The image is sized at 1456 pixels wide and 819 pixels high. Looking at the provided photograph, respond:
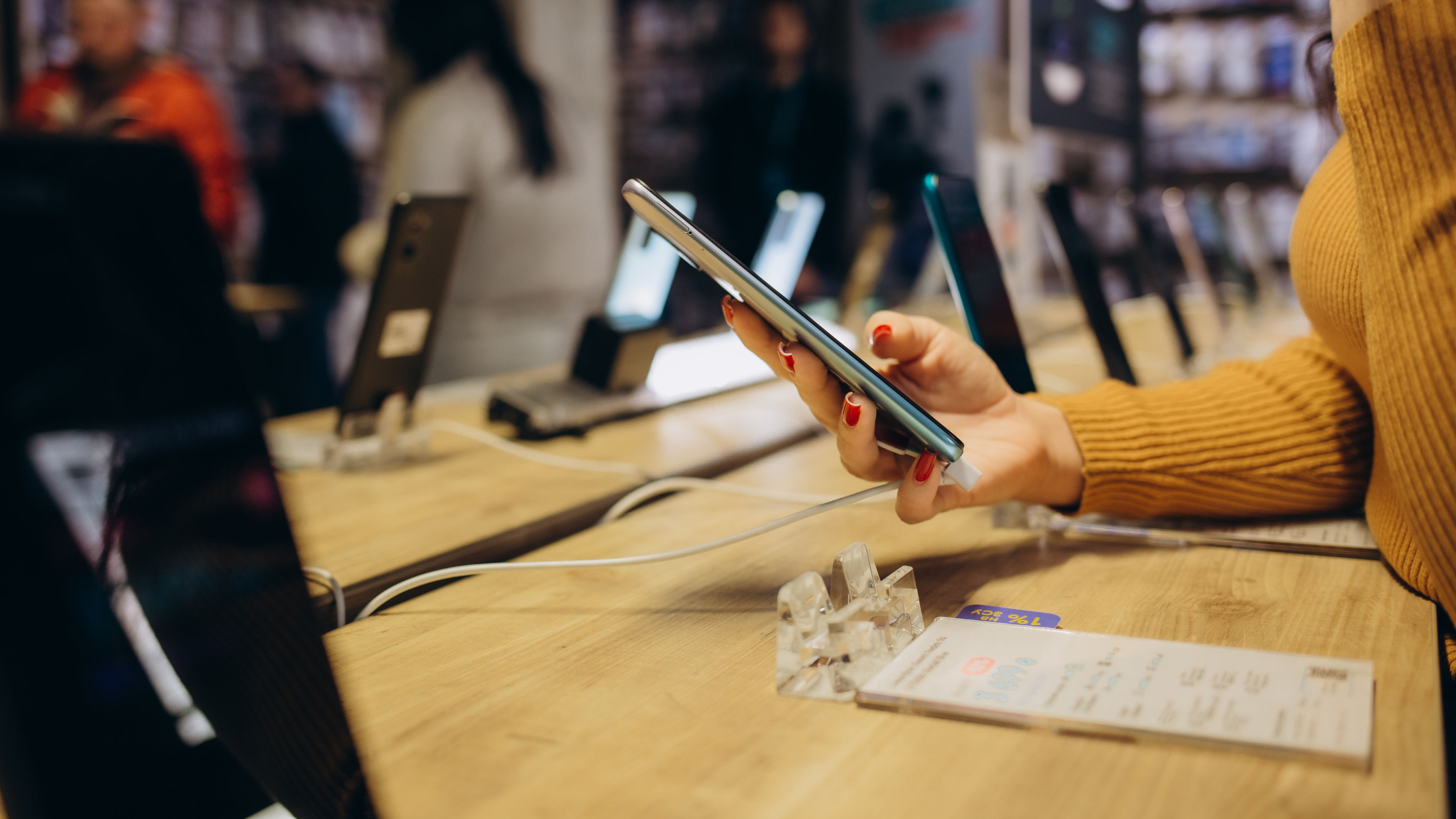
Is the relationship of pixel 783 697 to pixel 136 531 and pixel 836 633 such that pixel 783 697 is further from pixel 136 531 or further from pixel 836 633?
pixel 136 531

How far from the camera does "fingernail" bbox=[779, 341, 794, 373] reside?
61cm

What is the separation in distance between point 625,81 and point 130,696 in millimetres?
5579

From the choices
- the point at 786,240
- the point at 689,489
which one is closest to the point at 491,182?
the point at 786,240

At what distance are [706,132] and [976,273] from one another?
3.02 meters

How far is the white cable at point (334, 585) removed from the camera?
26.2 inches

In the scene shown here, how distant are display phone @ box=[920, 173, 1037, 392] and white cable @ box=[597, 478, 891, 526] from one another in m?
0.21

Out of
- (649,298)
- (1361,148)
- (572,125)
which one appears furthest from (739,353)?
(572,125)

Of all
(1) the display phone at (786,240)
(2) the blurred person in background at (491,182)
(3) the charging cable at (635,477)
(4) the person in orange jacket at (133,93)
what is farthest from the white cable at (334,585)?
(4) the person in orange jacket at (133,93)

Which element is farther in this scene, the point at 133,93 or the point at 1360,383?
the point at 133,93

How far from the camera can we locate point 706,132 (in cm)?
375

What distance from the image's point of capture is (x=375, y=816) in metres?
0.38

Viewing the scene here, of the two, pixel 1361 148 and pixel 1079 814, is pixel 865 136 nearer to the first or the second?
pixel 1361 148

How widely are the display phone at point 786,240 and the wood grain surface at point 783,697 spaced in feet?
4.19

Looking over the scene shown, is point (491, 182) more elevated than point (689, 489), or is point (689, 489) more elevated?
point (491, 182)
